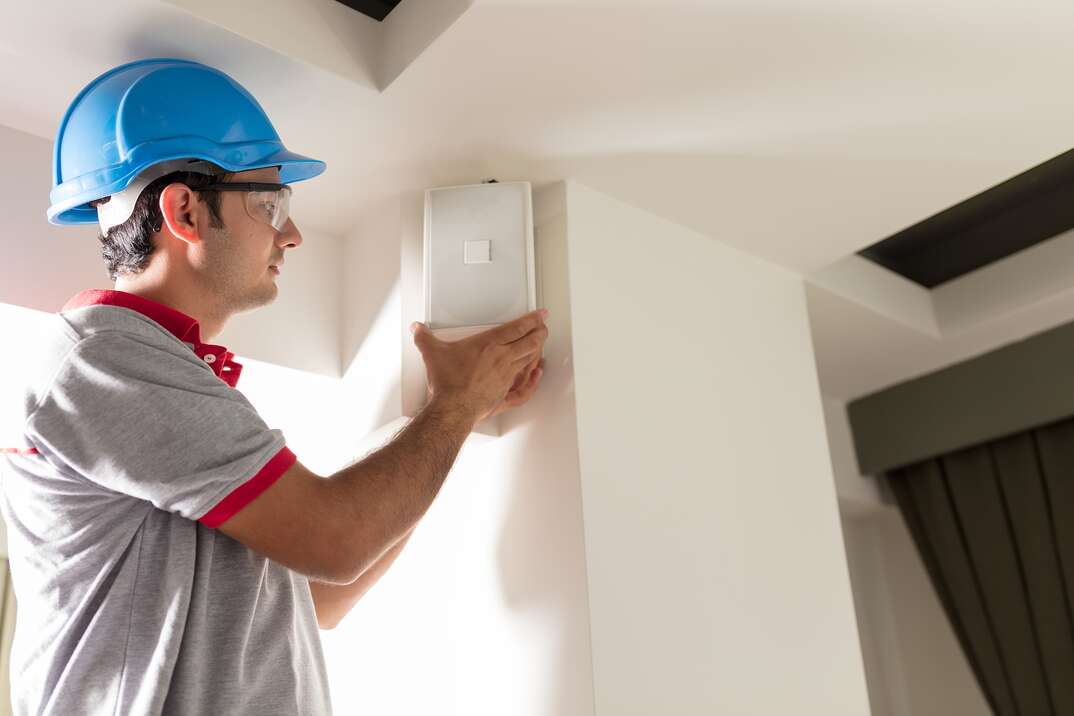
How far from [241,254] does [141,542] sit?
46cm

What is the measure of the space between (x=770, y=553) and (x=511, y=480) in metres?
0.55

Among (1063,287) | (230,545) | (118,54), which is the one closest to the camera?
(230,545)

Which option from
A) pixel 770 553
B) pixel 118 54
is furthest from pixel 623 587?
pixel 118 54

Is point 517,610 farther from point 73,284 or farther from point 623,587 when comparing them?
point 73,284

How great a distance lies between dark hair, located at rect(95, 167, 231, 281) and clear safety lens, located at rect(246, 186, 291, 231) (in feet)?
0.23

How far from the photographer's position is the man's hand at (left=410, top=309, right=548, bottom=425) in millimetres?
1663

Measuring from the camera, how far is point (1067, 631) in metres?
2.67

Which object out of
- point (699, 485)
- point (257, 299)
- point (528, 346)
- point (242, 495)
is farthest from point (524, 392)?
point (242, 495)

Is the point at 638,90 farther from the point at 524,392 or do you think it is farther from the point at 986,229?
the point at 986,229

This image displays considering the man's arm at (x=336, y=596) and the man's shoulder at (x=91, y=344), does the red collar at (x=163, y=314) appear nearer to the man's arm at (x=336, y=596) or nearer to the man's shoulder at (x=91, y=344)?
the man's shoulder at (x=91, y=344)

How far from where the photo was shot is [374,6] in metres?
1.86

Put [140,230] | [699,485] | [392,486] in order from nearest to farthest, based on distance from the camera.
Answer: [392,486], [140,230], [699,485]

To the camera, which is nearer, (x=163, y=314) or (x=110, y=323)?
(x=110, y=323)

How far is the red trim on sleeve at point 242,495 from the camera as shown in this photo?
4.06 ft
